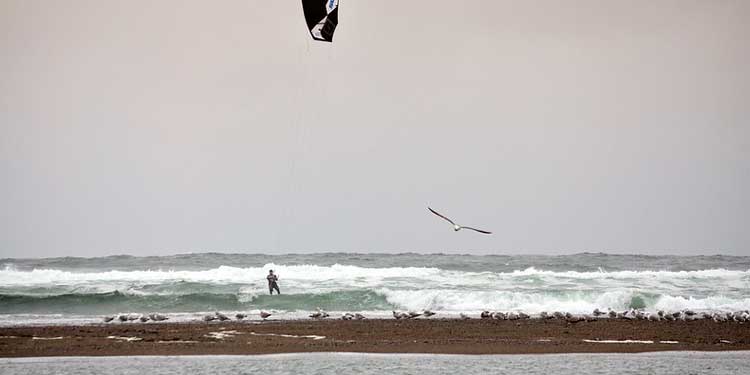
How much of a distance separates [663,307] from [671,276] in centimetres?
1030

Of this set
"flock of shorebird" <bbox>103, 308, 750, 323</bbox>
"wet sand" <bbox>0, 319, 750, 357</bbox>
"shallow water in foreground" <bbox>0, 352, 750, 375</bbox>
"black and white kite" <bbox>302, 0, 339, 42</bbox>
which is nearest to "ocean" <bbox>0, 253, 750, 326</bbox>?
"flock of shorebird" <bbox>103, 308, 750, 323</bbox>

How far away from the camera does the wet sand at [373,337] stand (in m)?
14.2

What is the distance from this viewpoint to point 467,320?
754 inches

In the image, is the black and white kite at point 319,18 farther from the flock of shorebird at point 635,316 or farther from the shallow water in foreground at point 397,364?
the flock of shorebird at point 635,316

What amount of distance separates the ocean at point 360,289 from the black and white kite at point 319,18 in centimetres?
836

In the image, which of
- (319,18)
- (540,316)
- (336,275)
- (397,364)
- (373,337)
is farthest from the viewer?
(336,275)

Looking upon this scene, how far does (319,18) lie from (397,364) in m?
6.31

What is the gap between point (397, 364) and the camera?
12.4 metres

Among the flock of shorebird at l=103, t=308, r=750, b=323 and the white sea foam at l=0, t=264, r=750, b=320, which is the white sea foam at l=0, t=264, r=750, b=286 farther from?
the flock of shorebird at l=103, t=308, r=750, b=323

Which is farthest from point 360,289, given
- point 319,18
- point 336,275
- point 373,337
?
point 319,18

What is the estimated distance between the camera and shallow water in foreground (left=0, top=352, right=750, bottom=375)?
11680 millimetres

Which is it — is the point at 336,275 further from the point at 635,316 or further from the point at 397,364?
the point at 397,364

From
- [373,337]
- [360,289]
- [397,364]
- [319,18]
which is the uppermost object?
[319,18]

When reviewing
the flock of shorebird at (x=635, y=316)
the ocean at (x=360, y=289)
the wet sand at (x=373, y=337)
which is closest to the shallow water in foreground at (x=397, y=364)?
the wet sand at (x=373, y=337)
